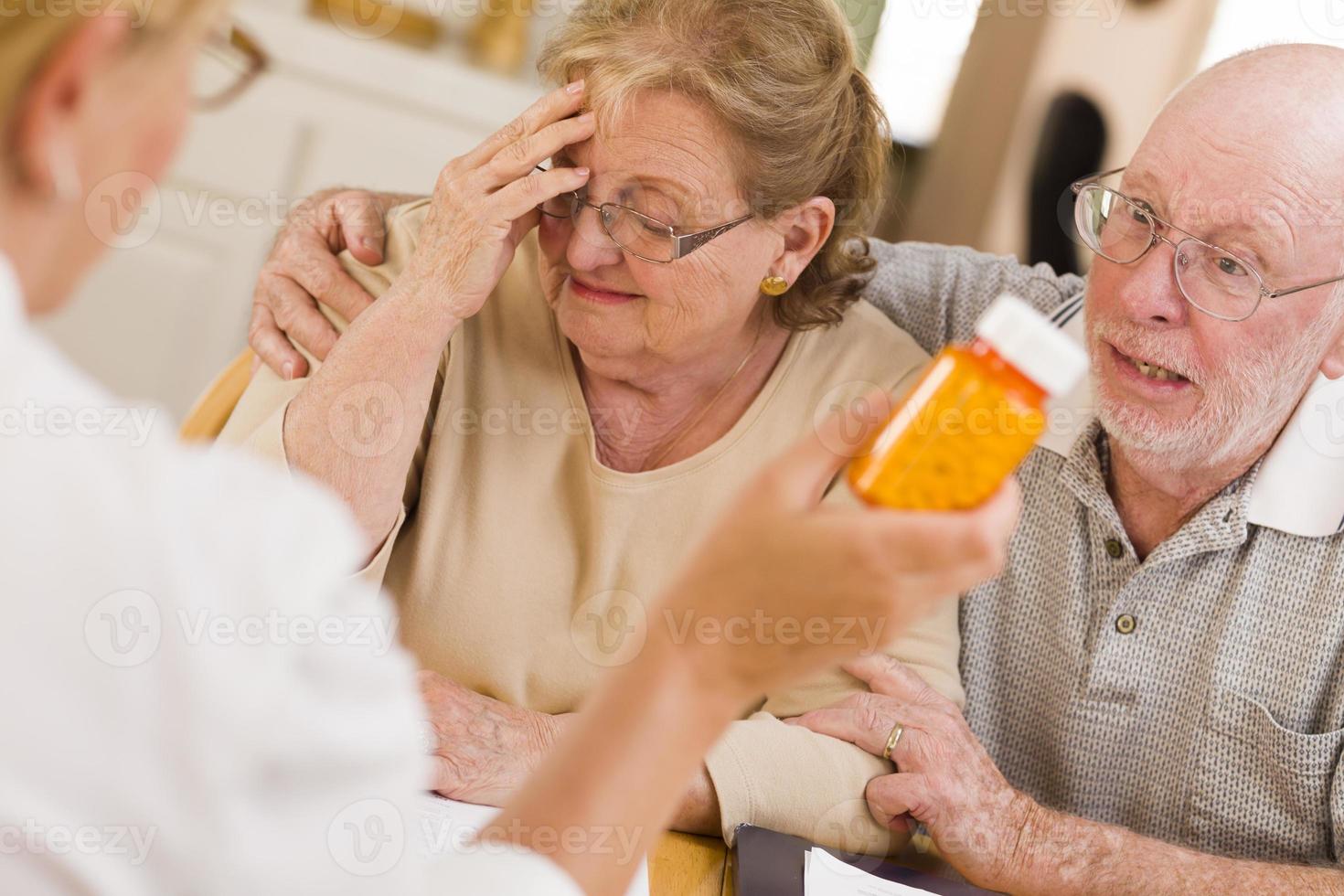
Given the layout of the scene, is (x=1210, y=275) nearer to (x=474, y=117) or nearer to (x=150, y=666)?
(x=150, y=666)

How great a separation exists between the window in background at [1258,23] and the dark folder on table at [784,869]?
312 cm

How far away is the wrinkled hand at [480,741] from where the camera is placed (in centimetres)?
117

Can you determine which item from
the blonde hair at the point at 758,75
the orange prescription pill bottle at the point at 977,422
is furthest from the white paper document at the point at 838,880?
the blonde hair at the point at 758,75

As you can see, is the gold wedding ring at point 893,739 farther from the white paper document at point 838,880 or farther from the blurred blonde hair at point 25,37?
the blurred blonde hair at point 25,37

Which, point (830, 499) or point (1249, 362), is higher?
point (1249, 362)

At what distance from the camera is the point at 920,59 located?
4180mm

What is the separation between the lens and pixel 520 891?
2.06ft

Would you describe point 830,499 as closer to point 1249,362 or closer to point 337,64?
point 1249,362

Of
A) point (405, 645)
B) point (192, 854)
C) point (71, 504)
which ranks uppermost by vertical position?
point (71, 504)

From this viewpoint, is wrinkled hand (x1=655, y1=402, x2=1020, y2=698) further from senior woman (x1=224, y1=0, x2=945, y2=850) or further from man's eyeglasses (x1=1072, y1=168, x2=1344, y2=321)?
man's eyeglasses (x1=1072, y1=168, x2=1344, y2=321)

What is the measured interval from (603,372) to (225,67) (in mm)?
839

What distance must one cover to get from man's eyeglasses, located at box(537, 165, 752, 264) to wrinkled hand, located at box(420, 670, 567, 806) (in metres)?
0.50

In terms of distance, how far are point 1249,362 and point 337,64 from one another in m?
2.42

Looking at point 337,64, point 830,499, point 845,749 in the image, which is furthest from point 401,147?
point 845,749
